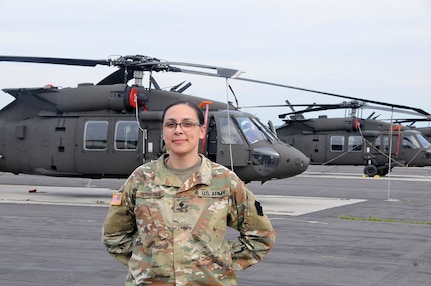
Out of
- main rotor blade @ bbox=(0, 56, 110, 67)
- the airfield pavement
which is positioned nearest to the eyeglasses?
the airfield pavement

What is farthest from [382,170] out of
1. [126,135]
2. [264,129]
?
[126,135]

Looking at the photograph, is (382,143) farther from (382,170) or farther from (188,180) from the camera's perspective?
(188,180)

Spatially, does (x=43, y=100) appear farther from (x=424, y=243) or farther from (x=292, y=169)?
(x=424, y=243)

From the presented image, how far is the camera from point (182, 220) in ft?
12.9

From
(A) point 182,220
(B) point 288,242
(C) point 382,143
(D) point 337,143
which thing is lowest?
(B) point 288,242

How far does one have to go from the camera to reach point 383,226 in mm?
14328

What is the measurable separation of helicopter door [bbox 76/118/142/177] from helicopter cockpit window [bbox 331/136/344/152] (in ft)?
63.7

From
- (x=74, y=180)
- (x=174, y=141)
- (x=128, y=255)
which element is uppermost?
(x=174, y=141)

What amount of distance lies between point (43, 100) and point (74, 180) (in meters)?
9.47

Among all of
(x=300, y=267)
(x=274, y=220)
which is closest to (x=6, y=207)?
(x=274, y=220)

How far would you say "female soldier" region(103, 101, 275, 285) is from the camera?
12.8ft

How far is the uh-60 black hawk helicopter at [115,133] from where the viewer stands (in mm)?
17797

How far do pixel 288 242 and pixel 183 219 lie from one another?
Result: 25.9ft

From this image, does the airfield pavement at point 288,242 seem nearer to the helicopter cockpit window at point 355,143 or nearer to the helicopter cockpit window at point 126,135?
the helicopter cockpit window at point 126,135
